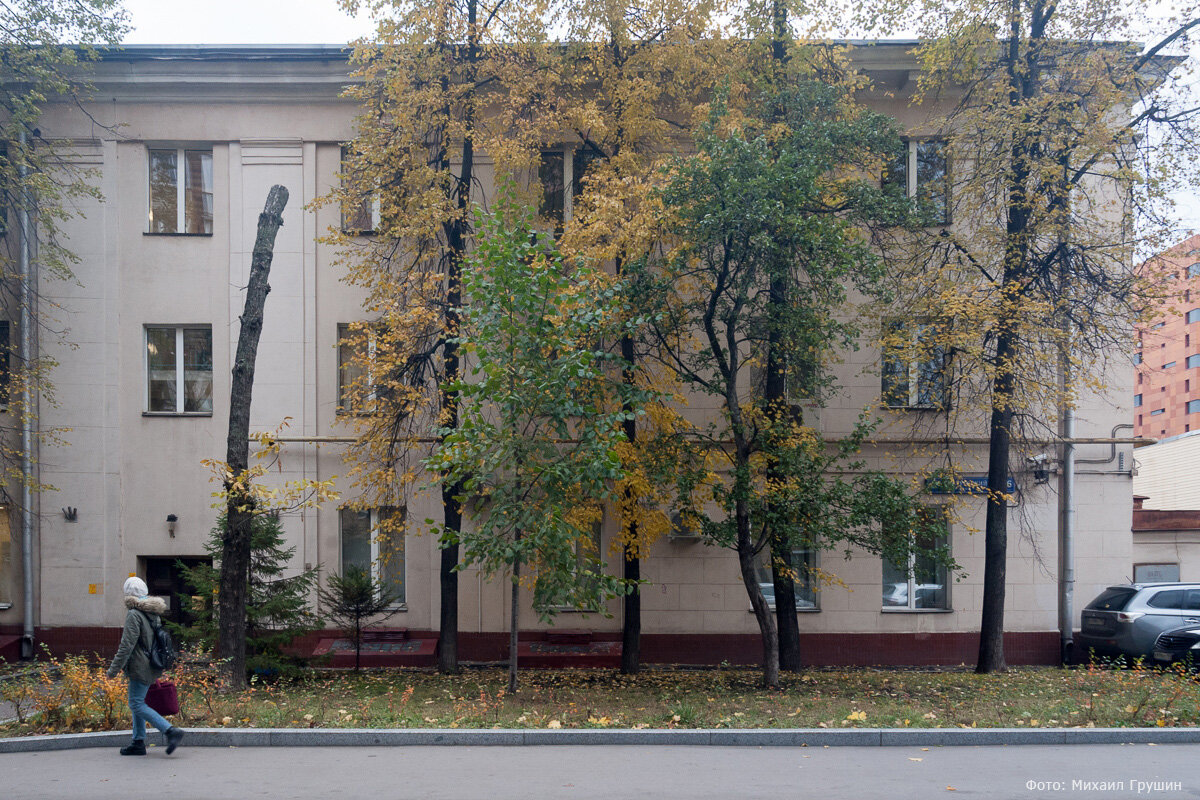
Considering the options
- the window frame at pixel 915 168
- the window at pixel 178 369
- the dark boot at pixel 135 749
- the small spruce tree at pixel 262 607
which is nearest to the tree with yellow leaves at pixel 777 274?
the window frame at pixel 915 168

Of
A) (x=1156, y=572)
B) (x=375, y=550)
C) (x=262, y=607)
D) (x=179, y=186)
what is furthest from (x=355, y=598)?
(x=1156, y=572)

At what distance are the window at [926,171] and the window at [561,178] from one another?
566 centimetres

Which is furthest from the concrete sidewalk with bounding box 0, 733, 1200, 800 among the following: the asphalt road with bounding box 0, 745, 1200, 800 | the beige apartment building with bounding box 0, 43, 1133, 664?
the beige apartment building with bounding box 0, 43, 1133, 664

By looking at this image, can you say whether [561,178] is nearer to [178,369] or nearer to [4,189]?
[178,369]

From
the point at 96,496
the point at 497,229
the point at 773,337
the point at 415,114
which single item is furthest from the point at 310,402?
the point at 773,337

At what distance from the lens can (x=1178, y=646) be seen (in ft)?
44.8

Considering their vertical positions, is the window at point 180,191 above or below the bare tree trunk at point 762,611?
above

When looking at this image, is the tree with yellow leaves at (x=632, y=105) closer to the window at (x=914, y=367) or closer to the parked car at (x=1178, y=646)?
the window at (x=914, y=367)

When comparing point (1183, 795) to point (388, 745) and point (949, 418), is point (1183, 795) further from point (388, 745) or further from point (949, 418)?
point (949, 418)

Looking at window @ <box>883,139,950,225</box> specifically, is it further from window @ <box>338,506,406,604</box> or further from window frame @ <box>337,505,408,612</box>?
window @ <box>338,506,406,604</box>

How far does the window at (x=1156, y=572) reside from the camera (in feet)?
58.6

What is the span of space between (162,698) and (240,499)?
3.76 metres

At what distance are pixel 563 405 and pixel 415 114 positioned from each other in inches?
264

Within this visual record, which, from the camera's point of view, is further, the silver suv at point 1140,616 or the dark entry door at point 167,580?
the dark entry door at point 167,580
